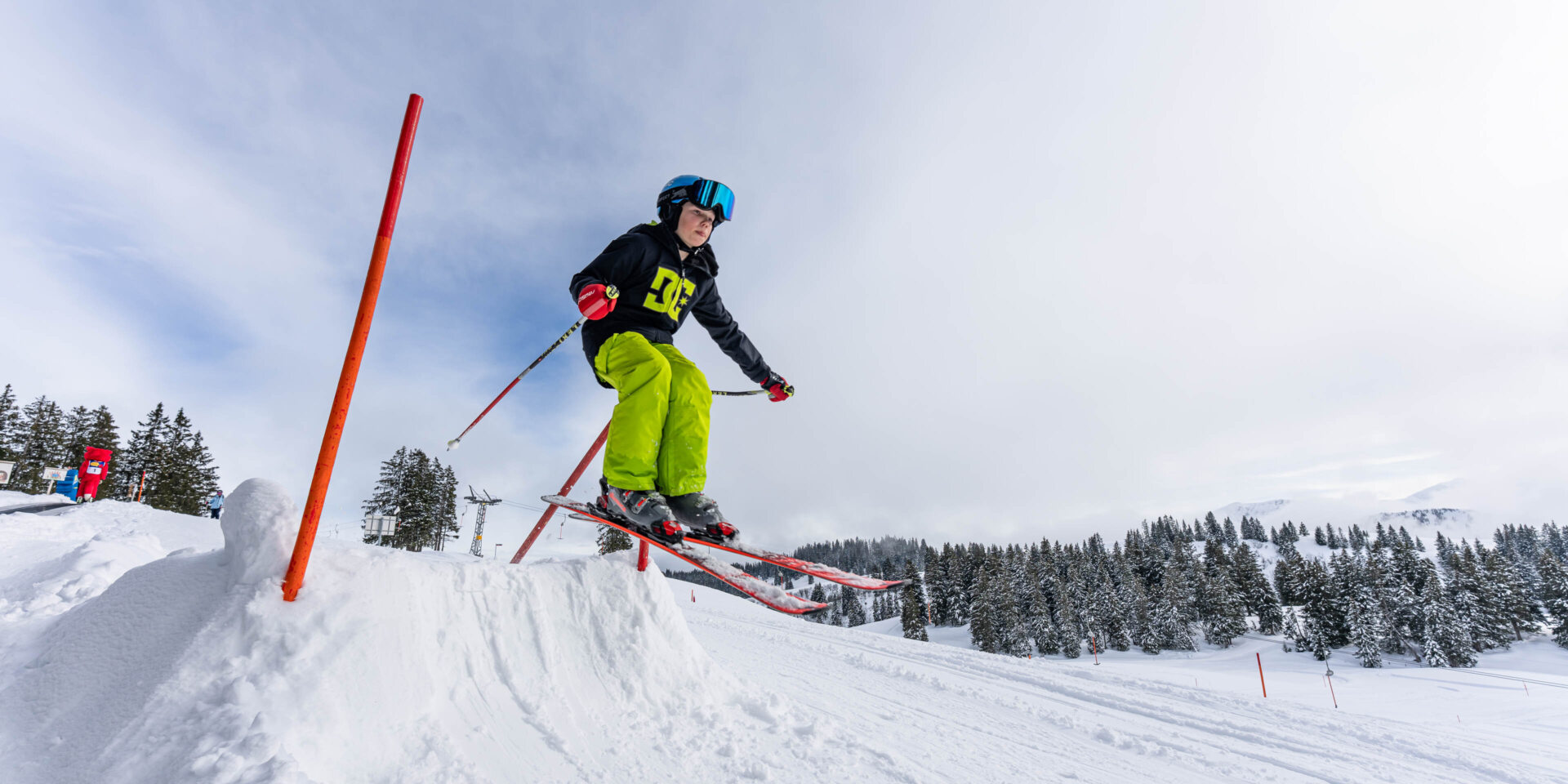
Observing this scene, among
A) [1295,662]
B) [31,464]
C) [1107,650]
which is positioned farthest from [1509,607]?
[31,464]

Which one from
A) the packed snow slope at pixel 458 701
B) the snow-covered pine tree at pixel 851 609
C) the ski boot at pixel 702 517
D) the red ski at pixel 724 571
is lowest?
the snow-covered pine tree at pixel 851 609

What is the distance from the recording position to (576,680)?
11.1 ft

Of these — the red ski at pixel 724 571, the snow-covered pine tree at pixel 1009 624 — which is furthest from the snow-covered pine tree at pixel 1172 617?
the red ski at pixel 724 571

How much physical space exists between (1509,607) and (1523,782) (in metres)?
84.4

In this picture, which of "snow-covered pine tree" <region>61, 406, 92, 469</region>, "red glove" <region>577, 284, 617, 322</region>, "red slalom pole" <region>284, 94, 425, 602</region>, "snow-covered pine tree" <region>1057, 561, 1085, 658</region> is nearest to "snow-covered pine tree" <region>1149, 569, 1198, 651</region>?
"snow-covered pine tree" <region>1057, 561, 1085, 658</region>

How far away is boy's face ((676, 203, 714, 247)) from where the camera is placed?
12.2 ft

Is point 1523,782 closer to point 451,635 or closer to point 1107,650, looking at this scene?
point 451,635

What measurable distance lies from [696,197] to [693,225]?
18cm

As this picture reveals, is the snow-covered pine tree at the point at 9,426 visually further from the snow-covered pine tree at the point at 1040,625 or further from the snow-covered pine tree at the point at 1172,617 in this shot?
the snow-covered pine tree at the point at 1172,617

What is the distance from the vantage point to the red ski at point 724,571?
3.56m

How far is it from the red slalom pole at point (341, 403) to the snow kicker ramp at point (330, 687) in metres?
0.13

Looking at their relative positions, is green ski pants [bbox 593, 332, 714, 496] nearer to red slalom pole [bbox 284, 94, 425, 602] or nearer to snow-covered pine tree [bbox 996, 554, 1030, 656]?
red slalom pole [bbox 284, 94, 425, 602]

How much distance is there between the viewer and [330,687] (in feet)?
7.30

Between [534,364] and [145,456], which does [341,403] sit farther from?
[145,456]
